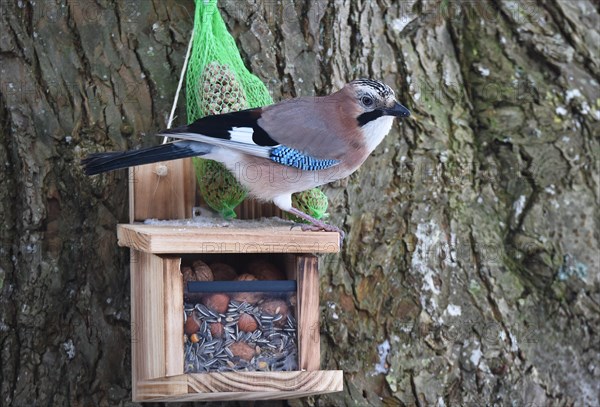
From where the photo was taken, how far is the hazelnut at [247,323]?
3.69 m

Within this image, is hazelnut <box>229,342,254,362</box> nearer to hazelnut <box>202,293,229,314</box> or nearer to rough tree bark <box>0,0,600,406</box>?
hazelnut <box>202,293,229,314</box>

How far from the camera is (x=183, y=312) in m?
3.60

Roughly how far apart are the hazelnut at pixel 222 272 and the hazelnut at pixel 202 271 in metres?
0.08

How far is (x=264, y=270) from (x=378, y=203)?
85cm

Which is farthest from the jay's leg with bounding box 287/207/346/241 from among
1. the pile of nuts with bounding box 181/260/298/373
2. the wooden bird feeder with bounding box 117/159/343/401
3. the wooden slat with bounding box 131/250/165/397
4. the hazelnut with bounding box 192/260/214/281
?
the wooden slat with bounding box 131/250/165/397

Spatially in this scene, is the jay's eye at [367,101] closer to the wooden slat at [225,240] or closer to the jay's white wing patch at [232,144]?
the jay's white wing patch at [232,144]

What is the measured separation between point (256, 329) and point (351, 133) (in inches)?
39.7

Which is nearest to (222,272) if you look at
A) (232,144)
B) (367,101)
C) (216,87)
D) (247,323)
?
(247,323)

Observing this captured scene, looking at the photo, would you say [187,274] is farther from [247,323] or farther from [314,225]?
[314,225]

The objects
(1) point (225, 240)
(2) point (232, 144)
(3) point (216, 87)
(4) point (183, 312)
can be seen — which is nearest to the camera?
(1) point (225, 240)

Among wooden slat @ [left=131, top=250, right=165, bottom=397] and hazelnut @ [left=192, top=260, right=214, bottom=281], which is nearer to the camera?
wooden slat @ [left=131, top=250, right=165, bottom=397]

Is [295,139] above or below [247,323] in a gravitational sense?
above

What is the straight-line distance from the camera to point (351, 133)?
409 centimetres

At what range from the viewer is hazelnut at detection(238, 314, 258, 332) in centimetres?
369
